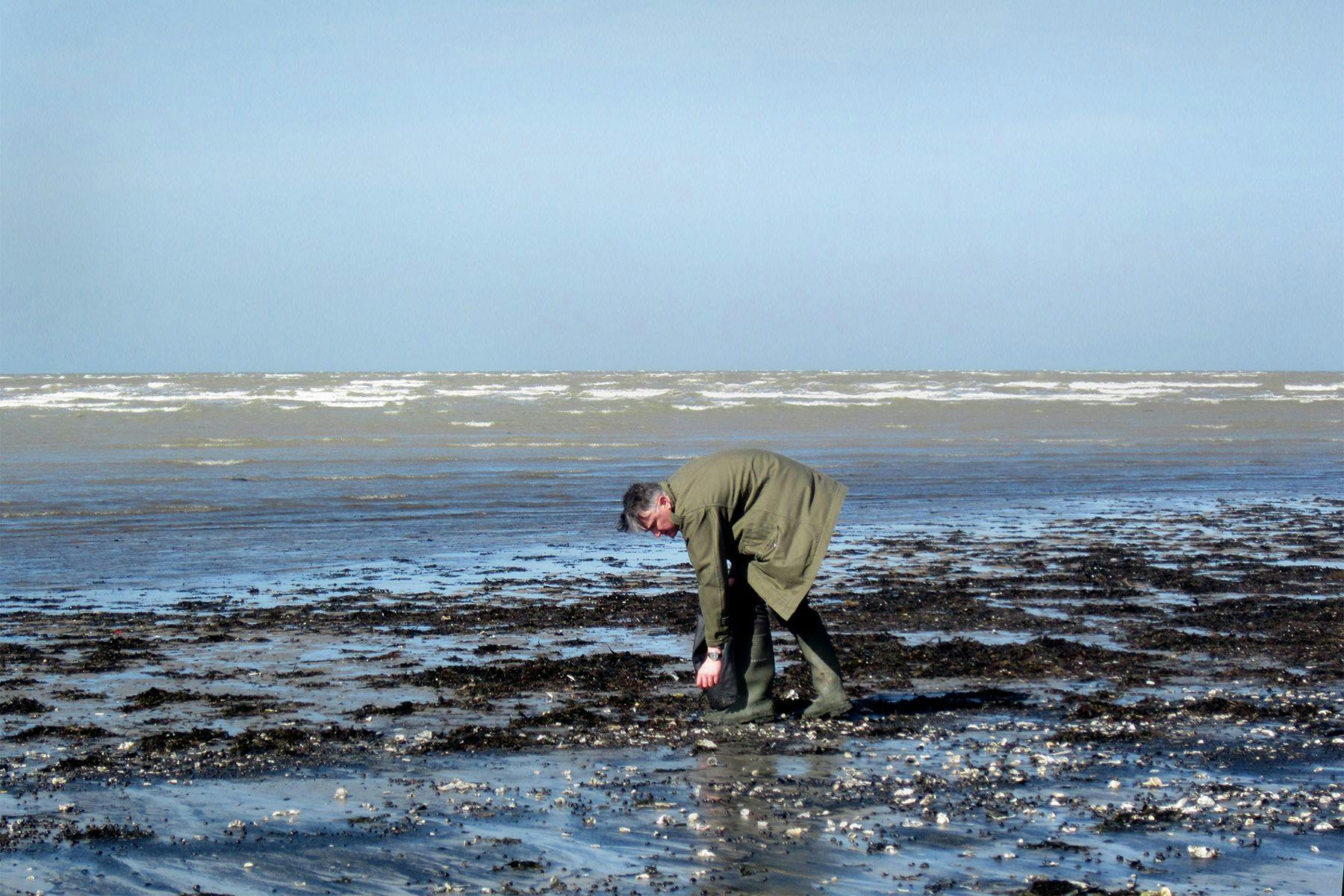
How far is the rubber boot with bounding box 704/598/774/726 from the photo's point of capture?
294 inches

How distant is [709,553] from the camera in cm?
691

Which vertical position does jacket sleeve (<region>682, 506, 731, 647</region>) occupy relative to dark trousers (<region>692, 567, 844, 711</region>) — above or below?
above

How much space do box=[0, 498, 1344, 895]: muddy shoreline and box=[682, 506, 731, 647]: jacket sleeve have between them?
747 mm

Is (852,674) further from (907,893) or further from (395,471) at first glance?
(395,471)

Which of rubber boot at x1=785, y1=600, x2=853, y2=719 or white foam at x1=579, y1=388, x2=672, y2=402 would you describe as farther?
white foam at x1=579, y1=388, x2=672, y2=402

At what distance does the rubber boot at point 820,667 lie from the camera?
7.50 m

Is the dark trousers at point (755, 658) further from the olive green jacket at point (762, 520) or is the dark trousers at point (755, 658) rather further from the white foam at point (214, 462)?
the white foam at point (214, 462)

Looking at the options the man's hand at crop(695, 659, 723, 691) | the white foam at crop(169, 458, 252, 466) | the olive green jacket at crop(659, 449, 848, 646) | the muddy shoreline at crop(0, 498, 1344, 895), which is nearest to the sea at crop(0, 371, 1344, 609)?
the white foam at crop(169, 458, 252, 466)

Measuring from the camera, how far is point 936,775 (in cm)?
634

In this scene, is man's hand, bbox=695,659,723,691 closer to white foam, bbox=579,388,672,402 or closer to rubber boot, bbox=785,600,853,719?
rubber boot, bbox=785,600,853,719

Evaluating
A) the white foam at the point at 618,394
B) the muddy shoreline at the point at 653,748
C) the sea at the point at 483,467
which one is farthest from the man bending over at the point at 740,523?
the white foam at the point at 618,394

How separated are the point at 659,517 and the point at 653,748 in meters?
1.17

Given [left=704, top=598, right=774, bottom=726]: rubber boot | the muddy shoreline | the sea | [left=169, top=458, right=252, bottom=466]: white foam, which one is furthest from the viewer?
[left=169, top=458, right=252, bottom=466]: white foam

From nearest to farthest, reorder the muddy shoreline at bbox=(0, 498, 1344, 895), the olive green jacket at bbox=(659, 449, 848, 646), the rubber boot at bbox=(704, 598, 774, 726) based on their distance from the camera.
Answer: the muddy shoreline at bbox=(0, 498, 1344, 895), the olive green jacket at bbox=(659, 449, 848, 646), the rubber boot at bbox=(704, 598, 774, 726)
